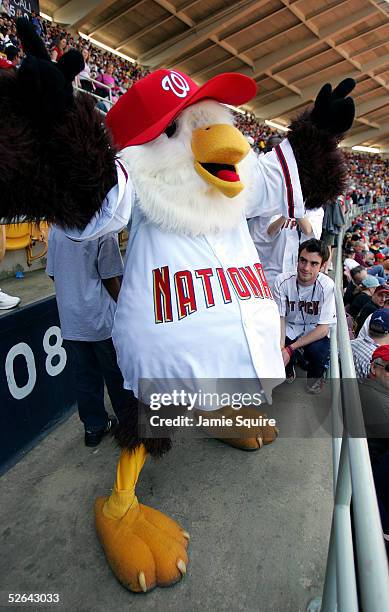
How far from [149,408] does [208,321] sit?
399mm

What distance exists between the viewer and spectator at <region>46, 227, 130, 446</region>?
1.66 m

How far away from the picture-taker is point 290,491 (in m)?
1.72

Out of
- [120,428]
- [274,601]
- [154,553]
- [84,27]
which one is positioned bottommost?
[274,601]

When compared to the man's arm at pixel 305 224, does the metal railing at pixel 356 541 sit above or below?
below

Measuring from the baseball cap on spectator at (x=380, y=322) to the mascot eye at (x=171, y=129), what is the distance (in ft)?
6.97

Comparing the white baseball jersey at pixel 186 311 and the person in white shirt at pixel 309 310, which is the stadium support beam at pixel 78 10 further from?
the white baseball jersey at pixel 186 311

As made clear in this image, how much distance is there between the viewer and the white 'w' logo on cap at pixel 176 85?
123 centimetres

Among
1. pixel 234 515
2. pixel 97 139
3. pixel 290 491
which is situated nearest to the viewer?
pixel 97 139

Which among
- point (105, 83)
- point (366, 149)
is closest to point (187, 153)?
point (105, 83)

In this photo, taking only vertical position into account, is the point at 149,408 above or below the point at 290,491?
above

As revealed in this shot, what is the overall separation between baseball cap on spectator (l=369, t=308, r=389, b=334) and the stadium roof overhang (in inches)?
565

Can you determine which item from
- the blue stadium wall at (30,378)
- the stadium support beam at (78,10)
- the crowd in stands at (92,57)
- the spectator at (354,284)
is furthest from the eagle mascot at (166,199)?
the stadium support beam at (78,10)

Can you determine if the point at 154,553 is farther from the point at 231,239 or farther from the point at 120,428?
the point at 231,239

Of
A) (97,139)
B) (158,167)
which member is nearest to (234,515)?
(158,167)
